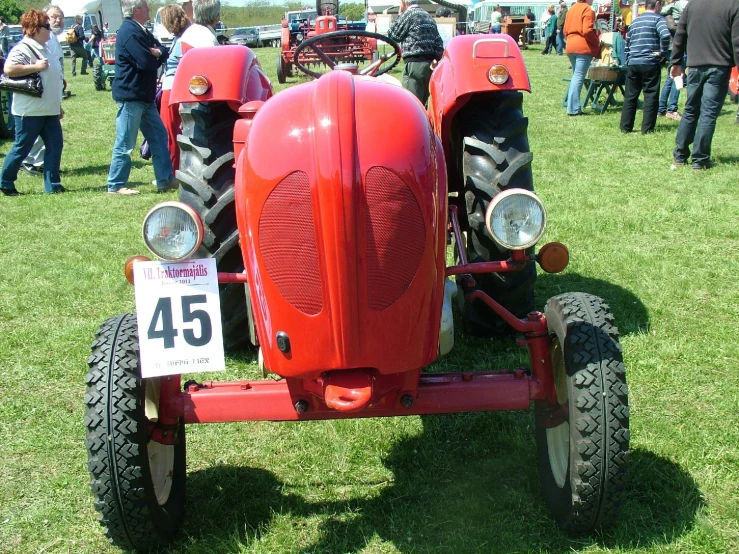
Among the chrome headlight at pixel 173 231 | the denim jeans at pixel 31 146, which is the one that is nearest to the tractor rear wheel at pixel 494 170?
the chrome headlight at pixel 173 231

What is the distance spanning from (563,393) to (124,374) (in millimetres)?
1516

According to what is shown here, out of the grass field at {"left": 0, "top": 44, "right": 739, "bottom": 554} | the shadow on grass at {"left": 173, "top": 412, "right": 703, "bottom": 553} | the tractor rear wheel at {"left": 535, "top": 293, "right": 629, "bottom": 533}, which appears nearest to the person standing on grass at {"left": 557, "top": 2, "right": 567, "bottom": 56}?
the grass field at {"left": 0, "top": 44, "right": 739, "bottom": 554}

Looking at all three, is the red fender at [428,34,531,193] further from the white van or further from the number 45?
the white van

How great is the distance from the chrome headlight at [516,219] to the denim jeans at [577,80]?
34.6 feet

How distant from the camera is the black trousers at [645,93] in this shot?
10422 mm

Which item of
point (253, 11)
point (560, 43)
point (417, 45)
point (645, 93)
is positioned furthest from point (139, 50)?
point (253, 11)

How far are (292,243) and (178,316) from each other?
0.51 m

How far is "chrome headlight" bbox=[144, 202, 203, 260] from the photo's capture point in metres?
2.44

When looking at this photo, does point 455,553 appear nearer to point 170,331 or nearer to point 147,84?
point 170,331

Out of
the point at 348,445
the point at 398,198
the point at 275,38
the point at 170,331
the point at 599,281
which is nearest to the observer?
the point at 398,198

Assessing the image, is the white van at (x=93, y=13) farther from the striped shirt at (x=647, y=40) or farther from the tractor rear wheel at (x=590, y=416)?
the tractor rear wheel at (x=590, y=416)

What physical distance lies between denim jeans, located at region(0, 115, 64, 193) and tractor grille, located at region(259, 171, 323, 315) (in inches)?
266

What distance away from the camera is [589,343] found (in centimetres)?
254

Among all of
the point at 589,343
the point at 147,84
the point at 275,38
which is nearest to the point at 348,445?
the point at 589,343
